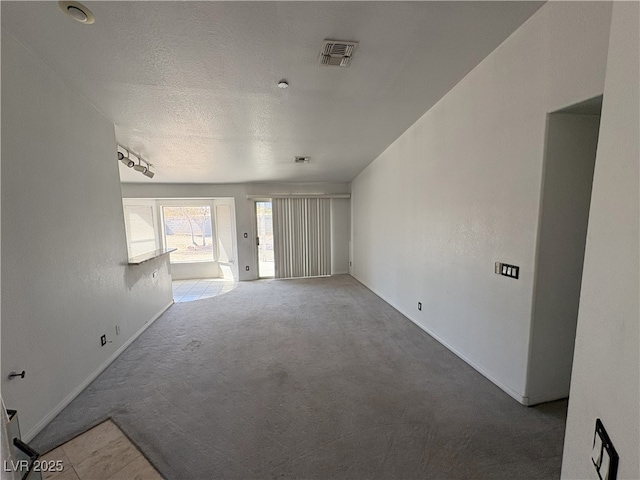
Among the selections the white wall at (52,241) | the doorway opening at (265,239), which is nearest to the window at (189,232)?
the doorway opening at (265,239)

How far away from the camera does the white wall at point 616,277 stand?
60 cm

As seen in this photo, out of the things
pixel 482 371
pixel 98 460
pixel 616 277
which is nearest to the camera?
pixel 616 277

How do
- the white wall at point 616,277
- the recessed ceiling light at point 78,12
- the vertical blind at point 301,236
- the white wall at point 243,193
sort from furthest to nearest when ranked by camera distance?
the vertical blind at point 301,236
the white wall at point 243,193
the recessed ceiling light at point 78,12
the white wall at point 616,277

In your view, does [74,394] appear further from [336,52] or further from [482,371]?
[482,371]

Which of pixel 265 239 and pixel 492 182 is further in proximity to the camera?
pixel 265 239

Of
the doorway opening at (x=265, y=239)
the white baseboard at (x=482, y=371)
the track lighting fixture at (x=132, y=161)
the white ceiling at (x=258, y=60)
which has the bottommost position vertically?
the white baseboard at (x=482, y=371)

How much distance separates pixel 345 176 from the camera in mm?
5852

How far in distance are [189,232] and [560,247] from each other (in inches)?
281

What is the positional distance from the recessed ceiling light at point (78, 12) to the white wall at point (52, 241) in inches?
20.1

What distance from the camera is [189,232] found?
6785 millimetres

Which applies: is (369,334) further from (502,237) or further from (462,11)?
(462,11)

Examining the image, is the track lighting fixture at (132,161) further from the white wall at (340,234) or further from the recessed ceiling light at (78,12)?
the white wall at (340,234)

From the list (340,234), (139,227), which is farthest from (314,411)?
(139,227)

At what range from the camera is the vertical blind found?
6332mm
